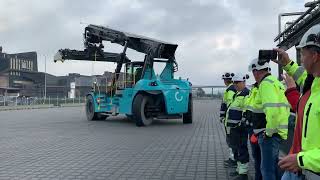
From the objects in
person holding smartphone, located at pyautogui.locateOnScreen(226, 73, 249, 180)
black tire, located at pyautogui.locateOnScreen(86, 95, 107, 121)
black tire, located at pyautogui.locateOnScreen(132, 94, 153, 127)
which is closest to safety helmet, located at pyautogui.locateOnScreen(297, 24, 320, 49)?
person holding smartphone, located at pyautogui.locateOnScreen(226, 73, 249, 180)

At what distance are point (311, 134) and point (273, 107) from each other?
232cm

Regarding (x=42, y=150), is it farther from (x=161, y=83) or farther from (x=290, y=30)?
(x=161, y=83)

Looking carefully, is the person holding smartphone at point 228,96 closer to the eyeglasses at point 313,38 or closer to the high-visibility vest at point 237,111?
the high-visibility vest at point 237,111

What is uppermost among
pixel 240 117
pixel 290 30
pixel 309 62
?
pixel 290 30

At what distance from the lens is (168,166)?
868 cm

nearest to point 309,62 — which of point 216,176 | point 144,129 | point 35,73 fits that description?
point 216,176

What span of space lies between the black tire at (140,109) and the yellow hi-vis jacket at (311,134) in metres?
15.0

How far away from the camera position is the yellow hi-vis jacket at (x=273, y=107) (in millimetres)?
5188

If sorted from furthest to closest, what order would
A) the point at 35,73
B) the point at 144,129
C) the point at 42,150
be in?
the point at 35,73
the point at 144,129
the point at 42,150

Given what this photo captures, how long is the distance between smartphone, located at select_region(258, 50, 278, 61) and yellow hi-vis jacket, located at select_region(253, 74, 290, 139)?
1.04 metres

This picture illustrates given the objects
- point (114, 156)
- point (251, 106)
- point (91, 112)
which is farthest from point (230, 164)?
point (91, 112)

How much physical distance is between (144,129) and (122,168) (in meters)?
8.53

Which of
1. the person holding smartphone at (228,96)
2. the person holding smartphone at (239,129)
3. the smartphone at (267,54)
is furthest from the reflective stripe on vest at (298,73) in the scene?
the person holding smartphone at (228,96)

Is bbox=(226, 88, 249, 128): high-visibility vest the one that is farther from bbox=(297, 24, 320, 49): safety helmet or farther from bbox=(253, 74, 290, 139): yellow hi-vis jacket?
bbox=(297, 24, 320, 49): safety helmet
